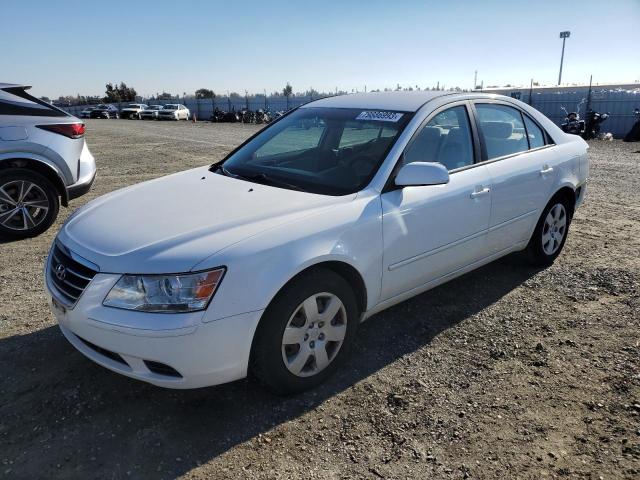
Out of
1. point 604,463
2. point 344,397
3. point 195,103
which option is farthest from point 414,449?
point 195,103

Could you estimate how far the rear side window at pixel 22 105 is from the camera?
5535mm

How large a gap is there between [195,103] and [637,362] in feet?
167

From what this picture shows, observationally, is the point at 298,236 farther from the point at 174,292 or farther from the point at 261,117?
the point at 261,117

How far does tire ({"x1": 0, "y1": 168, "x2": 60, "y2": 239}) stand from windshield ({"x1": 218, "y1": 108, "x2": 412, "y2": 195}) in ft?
9.69

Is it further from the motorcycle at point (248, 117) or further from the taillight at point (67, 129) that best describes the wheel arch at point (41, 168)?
the motorcycle at point (248, 117)

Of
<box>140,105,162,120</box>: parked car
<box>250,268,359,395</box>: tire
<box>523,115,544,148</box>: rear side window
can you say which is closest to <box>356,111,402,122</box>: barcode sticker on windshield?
<box>250,268,359,395</box>: tire

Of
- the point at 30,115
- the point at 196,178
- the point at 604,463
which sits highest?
Result: the point at 30,115

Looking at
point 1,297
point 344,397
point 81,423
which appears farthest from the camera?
point 1,297

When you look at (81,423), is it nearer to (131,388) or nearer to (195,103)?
(131,388)

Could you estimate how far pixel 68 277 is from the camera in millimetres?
2727

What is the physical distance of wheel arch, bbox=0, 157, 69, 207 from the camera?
556cm

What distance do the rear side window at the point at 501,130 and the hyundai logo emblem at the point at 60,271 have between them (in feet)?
10.0

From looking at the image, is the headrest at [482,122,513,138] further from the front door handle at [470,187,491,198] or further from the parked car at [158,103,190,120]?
the parked car at [158,103,190,120]

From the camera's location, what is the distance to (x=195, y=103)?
50000 millimetres
